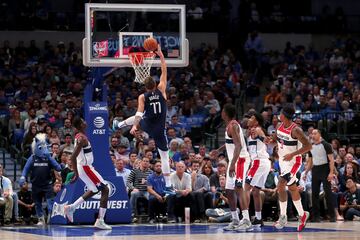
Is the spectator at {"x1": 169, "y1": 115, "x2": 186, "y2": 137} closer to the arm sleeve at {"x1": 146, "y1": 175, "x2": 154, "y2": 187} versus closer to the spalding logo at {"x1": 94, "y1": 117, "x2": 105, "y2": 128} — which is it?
the arm sleeve at {"x1": 146, "y1": 175, "x2": 154, "y2": 187}

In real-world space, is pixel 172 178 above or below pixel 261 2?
below

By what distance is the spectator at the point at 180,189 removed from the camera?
2228 centimetres

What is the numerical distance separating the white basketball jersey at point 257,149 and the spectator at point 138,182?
379 centimetres

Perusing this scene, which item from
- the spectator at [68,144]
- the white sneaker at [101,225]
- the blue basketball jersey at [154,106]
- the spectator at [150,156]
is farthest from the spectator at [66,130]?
the blue basketball jersey at [154,106]

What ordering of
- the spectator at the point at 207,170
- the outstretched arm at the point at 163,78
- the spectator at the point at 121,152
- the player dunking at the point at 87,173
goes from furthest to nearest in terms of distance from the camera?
the spectator at the point at 121,152 < the spectator at the point at 207,170 < the player dunking at the point at 87,173 < the outstretched arm at the point at 163,78

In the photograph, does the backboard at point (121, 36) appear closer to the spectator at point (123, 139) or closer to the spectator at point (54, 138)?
the spectator at point (54, 138)

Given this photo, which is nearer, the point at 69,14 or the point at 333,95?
the point at 333,95

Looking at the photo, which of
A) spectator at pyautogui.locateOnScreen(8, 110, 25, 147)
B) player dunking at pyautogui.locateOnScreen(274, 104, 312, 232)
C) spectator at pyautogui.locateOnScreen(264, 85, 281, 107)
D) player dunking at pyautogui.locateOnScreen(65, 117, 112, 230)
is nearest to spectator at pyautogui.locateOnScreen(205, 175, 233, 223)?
player dunking at pyautogui.locateOnScreen(65, 117, 112, 230)

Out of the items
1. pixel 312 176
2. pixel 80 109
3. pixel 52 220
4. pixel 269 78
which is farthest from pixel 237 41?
pixel 52 220

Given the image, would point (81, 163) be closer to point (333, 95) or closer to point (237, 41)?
point (333, 95)

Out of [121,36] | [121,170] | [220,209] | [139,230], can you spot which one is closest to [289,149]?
[139,230]

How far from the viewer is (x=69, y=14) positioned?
3306 centimetres

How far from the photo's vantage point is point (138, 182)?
22.5 metres

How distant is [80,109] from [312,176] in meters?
6.86
